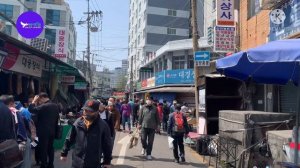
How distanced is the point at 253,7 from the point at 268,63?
8337 millimetres

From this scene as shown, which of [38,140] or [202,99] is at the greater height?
[202,99]

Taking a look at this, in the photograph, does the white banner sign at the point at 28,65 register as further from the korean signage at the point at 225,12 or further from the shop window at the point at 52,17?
the shop window at the point at 52,17

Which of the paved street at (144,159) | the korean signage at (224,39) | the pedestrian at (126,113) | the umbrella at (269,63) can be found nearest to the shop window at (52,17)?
the pedestrian at (126,113)

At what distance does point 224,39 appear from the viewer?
51.3ft

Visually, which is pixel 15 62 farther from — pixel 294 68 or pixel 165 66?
pixel 165 66

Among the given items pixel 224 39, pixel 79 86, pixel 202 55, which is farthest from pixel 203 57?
pixel 79 86

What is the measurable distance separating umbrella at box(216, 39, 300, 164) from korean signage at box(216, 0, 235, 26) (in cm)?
709

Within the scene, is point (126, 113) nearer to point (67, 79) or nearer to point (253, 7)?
point (67, 79)

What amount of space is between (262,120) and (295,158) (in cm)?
258

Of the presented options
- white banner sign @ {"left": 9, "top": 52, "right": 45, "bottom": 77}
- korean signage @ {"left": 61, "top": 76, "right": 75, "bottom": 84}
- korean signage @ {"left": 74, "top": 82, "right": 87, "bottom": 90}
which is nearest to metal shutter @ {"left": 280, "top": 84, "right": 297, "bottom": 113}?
white banner sign @ {"left": 9, "top": 52, "right": 45, "bottom": 77}

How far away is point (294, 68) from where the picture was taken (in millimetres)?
7410

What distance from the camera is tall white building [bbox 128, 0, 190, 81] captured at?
58531 millimetres

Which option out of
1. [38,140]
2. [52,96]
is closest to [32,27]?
[52,96]

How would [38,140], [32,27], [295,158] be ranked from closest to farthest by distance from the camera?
[295,158] → [38,140] → [32,27]
